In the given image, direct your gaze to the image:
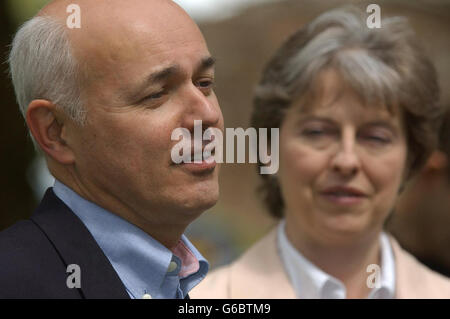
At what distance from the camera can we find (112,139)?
1648 mm

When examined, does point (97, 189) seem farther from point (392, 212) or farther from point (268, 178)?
point (392, 212)

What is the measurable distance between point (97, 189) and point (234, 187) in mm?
4028

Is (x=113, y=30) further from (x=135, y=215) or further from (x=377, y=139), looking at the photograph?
(x=377, y=139)

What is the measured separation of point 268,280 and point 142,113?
1.44m

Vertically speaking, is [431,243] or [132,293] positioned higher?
[132,293]

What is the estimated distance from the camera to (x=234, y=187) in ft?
18.7

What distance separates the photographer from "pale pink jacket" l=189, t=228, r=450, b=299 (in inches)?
111

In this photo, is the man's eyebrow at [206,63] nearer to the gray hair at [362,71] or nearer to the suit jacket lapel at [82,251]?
the suit jacket lapel at [82,251]

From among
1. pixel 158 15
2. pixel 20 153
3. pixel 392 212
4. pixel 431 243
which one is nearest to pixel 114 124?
pixel 158 15

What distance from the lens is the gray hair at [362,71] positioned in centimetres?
274

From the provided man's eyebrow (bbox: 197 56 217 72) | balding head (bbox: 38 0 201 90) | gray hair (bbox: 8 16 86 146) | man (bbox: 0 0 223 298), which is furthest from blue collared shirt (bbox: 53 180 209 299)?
man's eyebrow (bbox: 197 56 217 72)

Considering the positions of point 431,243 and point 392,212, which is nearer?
point 392,212

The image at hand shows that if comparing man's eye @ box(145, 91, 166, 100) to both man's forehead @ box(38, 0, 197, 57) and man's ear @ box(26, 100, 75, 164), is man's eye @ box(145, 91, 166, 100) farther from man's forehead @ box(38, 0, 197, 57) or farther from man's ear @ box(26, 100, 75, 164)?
man's ear @ box(26, 100, 75, 164)

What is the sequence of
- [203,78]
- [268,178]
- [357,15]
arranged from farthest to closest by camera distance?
[268,178] → [357,15] → [203,78]
